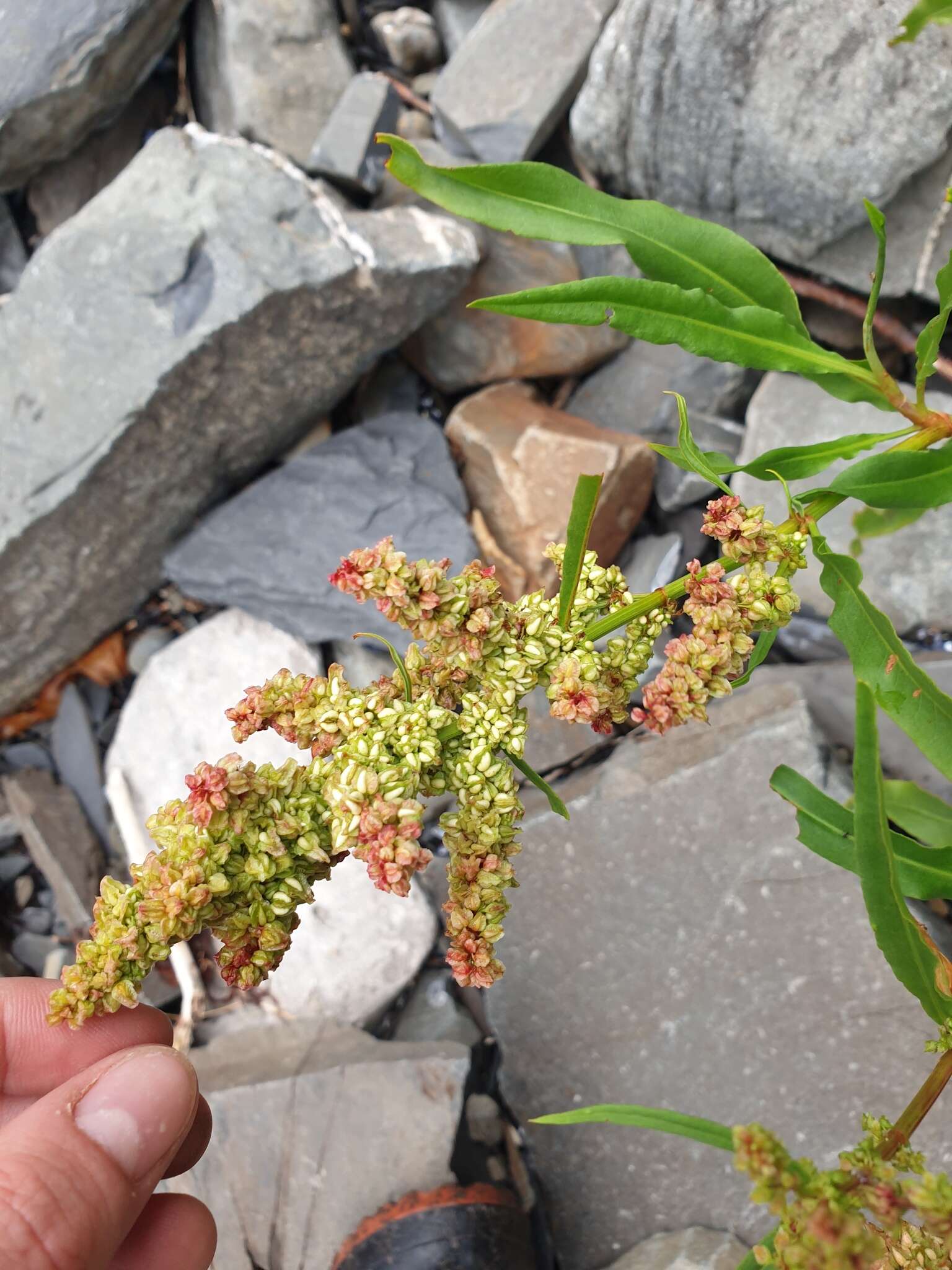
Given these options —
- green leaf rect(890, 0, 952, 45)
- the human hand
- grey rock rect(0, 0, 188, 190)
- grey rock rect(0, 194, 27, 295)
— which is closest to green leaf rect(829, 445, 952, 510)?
green leaf rect(890, 0, 952, 45)

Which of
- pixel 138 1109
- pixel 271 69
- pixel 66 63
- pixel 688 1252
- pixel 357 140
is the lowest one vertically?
pixel 688 1252

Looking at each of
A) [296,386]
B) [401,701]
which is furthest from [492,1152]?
[296,386]

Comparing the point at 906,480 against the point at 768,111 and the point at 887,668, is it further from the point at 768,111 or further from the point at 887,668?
the point at 768,111

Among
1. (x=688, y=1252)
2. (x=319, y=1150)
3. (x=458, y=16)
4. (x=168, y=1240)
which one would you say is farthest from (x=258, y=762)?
(x=458, y=16)

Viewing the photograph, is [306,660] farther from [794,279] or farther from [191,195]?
[794,279]

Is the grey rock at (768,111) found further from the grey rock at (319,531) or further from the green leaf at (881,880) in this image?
the green leaf at (881,880)
